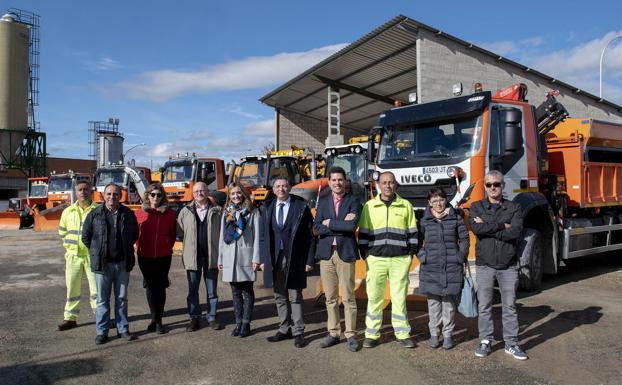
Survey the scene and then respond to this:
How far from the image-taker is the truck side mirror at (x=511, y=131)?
22.3 ft

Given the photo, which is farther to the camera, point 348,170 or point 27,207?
point 27,207

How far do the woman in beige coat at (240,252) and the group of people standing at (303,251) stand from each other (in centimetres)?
1

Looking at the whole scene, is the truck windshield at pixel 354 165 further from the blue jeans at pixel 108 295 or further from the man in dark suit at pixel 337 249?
the blue jeans at pixel 108 295

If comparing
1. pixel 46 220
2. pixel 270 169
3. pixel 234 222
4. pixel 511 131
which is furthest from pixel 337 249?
pixel 46 220

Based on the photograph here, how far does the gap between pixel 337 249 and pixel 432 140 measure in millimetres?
3048

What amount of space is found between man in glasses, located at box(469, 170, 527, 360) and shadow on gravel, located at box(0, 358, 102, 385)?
143 inches

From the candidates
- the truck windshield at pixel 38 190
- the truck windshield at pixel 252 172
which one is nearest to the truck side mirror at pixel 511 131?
the truck windshield at pixel 252 172

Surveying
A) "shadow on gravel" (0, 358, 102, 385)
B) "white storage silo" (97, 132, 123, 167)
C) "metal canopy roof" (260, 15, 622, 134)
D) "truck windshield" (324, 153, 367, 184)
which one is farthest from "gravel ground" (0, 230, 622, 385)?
"white storage silo" (97, 132, 123, 167)

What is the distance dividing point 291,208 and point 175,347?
1.87 metres

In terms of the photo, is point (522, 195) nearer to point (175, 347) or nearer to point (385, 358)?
point (385, 358)

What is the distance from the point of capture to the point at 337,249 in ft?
16.6

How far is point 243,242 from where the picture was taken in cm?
548

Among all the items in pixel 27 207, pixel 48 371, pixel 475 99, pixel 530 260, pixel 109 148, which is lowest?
pixel 48 371

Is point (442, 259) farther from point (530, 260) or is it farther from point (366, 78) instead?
point (366, 78)
